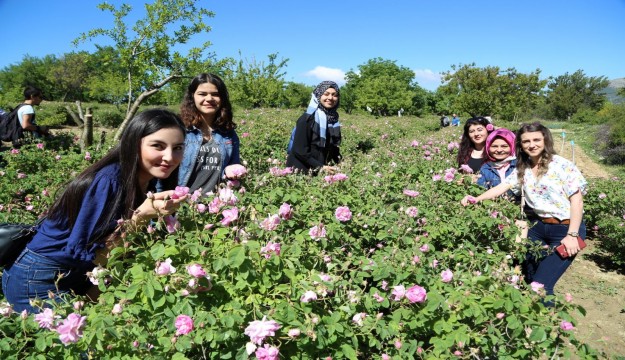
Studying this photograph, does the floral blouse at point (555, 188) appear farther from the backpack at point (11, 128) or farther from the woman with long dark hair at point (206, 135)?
the backpack at point (11, 128)

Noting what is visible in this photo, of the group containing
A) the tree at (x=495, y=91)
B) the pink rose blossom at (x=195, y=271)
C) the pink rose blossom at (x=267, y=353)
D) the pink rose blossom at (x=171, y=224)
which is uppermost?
the tree at (x=495, y=91)

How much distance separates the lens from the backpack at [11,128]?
561 cm

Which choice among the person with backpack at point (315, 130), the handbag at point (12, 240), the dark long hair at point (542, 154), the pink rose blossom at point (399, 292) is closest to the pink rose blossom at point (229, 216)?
the pink rose blossom at point (399, 292)

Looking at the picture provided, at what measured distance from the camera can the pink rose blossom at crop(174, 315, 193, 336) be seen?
1.23 metres

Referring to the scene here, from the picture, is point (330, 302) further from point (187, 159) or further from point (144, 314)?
point (187, 159)

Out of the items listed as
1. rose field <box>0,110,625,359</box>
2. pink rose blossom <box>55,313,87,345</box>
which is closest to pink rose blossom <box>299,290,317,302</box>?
rose field <box>0,110,625,359</box>

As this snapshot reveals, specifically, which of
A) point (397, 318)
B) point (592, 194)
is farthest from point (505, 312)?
point (592, 194)

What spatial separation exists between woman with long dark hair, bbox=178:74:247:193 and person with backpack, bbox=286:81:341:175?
1.07m

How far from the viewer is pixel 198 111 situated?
9.39ft

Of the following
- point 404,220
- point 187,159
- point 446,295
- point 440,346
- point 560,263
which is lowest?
point 560,263

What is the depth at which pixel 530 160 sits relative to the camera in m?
3.25

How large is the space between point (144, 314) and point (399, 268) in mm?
1046

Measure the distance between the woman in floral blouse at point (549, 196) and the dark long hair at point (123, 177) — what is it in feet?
7.22

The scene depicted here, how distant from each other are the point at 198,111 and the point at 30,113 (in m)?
4.29
